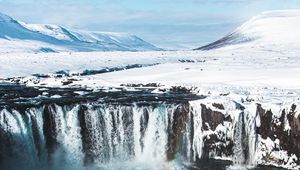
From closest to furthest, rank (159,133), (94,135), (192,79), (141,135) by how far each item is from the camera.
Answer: (94,135)
(141,135)
(159,133)
(192,79)

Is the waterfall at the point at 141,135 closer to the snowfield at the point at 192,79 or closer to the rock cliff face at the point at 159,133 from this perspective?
the rock cliff face at the point at 159,133

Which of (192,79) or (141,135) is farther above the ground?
(192,79)

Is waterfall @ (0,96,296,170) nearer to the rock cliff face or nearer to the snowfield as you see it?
the rock cliff face

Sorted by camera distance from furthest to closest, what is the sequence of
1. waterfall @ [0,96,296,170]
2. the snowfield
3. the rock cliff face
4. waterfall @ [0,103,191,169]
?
the snowfield, the rock cliff face, waterfall @ [0,96,296,170], waterfall @ [0,103,191,169]

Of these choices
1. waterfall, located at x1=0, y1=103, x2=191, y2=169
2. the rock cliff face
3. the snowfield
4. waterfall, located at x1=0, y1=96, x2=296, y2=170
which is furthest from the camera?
the snowfield

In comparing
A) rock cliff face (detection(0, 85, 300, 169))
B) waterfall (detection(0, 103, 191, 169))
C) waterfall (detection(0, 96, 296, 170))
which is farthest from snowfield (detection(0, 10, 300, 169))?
waterfall (detection(0, 103, 191, 169))

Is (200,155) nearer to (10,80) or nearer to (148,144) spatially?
(148,144)

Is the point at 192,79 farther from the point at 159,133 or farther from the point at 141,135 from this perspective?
the point at 141,135

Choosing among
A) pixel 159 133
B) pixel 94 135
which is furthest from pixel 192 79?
pixel 94 135

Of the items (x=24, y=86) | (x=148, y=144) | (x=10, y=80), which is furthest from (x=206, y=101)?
(x=10, y=80)
